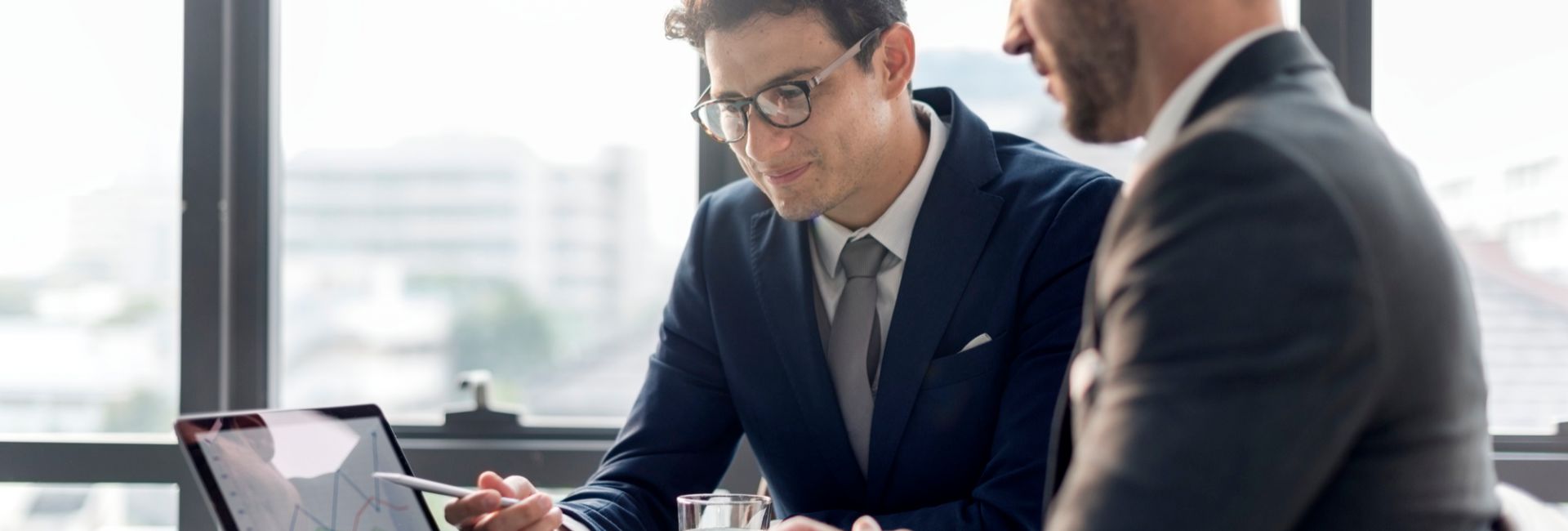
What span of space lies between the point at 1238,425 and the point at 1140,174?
144mm

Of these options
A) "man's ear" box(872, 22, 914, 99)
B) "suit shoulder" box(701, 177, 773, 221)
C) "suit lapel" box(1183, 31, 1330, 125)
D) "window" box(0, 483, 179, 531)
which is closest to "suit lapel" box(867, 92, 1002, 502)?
"man's ear" box(872, 22, 914, 99)

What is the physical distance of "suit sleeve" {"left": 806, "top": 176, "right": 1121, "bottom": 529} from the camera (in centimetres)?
150

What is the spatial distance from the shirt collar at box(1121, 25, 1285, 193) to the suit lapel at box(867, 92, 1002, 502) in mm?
904

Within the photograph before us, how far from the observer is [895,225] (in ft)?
5.92

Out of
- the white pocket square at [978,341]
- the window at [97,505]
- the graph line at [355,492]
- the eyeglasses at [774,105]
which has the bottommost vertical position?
the window at [97,505]

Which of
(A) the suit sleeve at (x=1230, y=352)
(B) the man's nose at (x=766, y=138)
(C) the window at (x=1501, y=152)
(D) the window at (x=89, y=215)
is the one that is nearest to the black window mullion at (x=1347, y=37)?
(C) the window at (x=1501, y=152)

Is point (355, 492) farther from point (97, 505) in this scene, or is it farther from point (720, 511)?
point (97, 505)

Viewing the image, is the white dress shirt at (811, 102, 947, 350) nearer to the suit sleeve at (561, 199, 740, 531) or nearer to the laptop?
the suit sleeve at (561, 199, 740, 531)

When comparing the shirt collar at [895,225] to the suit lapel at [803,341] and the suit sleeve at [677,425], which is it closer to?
the suit lapel at [803,341]

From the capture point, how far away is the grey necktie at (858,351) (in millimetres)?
1739

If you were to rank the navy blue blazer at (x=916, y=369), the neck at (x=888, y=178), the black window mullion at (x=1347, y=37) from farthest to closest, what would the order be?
the black window mullion at (x=1347, y=37), the neck at (x=888, y=178), the navy blue blazer at (x=916, y=369)

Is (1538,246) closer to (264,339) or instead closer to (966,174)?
(966,174)

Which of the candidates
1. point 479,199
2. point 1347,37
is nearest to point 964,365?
point 1347,37

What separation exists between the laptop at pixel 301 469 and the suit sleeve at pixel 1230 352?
81 cm
